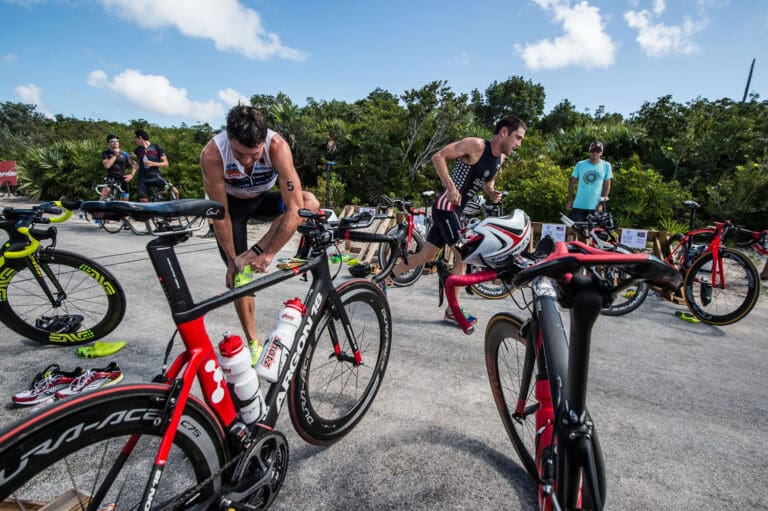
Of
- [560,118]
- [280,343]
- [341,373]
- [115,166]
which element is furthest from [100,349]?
[560,118]

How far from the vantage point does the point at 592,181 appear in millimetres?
6328

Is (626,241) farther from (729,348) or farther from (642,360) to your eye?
(642,360)

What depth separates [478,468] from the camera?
2072 mm

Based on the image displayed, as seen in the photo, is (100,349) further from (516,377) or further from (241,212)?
(516,377)

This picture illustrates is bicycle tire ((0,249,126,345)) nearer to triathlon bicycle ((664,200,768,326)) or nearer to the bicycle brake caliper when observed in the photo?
the bicycle brake caliper

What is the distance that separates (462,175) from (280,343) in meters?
3.36

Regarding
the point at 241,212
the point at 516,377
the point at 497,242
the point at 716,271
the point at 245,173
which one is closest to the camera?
the point at 497,242

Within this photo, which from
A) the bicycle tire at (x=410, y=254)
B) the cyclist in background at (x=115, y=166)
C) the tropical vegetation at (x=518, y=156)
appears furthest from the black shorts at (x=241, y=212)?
the cyclist in background at (x=115, y=166)

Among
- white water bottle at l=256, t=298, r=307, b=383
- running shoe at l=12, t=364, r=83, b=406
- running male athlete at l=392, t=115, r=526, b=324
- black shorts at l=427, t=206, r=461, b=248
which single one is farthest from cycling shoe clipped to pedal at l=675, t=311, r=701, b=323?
running shoe at l=12, t=364, r=83, b=406

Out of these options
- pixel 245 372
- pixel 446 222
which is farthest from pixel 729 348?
pixel 245 372

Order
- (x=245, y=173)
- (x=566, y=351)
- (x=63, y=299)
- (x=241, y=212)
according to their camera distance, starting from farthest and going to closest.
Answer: (x=63, y=299) < (x=241, y=212) < (x=245, y=173) < (x=566, y=351)

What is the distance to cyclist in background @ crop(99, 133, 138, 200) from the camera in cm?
921

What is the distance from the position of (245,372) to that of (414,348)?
2.28 m

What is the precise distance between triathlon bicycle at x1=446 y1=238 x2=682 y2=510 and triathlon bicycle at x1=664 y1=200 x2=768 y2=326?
4.11 m
